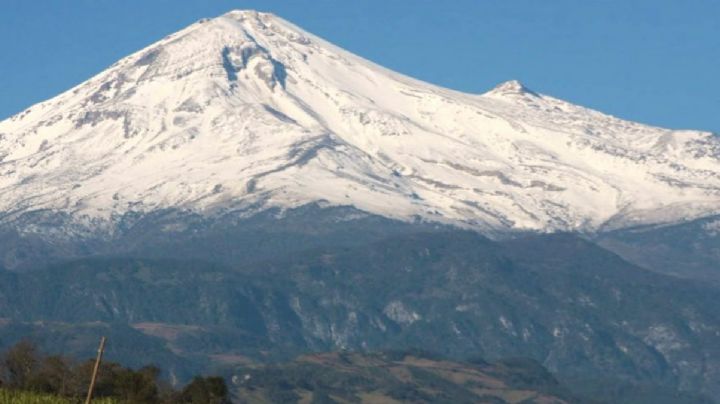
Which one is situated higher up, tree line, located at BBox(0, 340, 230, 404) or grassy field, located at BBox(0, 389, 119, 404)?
tree line, located at BBox(0, 340, 230, 404)

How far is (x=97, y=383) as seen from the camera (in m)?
159

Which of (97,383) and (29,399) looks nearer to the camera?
(29,399)

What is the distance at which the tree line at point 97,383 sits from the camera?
15750cm

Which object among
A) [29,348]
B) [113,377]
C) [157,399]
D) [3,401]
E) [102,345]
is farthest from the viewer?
[29,348]

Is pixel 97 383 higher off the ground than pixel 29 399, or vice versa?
pixel 97 383

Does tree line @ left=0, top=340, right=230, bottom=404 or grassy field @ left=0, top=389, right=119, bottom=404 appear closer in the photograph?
grassy field @ left=0, top=389, right=119, bottom=404

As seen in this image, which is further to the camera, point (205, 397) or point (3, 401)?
point (205, 397)

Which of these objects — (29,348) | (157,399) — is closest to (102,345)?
(157,399)

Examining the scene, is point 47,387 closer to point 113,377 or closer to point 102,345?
point 113,377

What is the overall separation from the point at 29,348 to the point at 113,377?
1134 inches

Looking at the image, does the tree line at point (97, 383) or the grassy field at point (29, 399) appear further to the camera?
the tree line at point (97, 383)

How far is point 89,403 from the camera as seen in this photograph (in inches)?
3056

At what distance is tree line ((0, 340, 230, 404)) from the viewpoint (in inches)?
6201

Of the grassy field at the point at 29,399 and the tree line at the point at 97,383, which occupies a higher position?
the tree line at the point at 97,383
